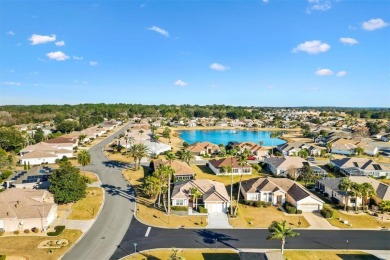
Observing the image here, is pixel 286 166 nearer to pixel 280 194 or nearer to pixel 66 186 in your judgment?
pixel 280 194

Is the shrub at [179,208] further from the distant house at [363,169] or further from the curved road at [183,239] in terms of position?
the distant house at [363,169]

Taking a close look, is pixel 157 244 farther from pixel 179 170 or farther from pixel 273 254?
pixel 179 170

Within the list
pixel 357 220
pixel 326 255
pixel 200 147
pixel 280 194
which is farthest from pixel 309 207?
pixel 200 147

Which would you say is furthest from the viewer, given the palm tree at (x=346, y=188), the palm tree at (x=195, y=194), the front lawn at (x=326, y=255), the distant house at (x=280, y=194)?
the distant house at (x=280, y=194)

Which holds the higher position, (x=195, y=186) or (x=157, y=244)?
(x=195, y=186)

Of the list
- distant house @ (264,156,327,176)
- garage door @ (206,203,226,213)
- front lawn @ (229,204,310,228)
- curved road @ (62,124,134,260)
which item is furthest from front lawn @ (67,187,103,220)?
distant house @ (264,156,327,176)

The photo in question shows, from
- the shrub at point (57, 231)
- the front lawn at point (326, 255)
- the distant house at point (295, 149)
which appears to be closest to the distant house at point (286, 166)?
the distant house at point (295, 149)

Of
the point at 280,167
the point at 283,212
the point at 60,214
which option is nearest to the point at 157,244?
the point at 60,214

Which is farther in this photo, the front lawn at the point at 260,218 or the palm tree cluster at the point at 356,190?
the palm tree cluster at the point at 356,190
